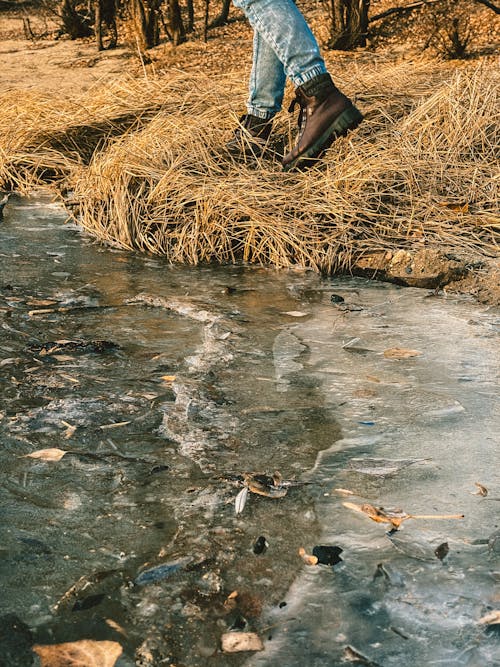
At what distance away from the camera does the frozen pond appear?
4.26 ft

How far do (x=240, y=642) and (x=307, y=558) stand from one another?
219mm

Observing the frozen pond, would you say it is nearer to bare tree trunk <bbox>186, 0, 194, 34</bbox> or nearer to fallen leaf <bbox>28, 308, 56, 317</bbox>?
fallen leaf <bbox>28, 308, 56, 317</bbox>

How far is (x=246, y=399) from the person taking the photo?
2002 millimetres

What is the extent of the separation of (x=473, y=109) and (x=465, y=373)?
1860 millimetres

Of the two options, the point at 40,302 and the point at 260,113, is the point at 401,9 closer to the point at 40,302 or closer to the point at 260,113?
the point at 260,113

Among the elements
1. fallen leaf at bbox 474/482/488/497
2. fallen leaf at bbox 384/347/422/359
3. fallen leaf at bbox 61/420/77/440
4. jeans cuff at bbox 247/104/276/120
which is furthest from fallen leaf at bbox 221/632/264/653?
jeans cuff at bbox 247/104/276/120

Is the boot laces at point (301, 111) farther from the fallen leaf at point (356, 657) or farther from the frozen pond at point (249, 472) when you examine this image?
the fallen leaf at point (356, 657)

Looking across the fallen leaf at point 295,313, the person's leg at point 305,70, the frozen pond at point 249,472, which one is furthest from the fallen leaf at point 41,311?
the person's leg at point 305,70

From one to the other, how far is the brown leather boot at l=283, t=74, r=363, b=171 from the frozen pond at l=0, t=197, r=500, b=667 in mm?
822

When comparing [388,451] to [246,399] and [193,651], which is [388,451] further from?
[193,651]

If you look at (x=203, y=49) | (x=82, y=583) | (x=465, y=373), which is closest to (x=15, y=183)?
(x=465, y=373)

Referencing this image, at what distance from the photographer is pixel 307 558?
1438 millimetres

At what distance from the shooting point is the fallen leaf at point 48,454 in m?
1.75

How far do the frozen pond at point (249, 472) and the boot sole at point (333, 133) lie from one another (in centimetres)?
82
